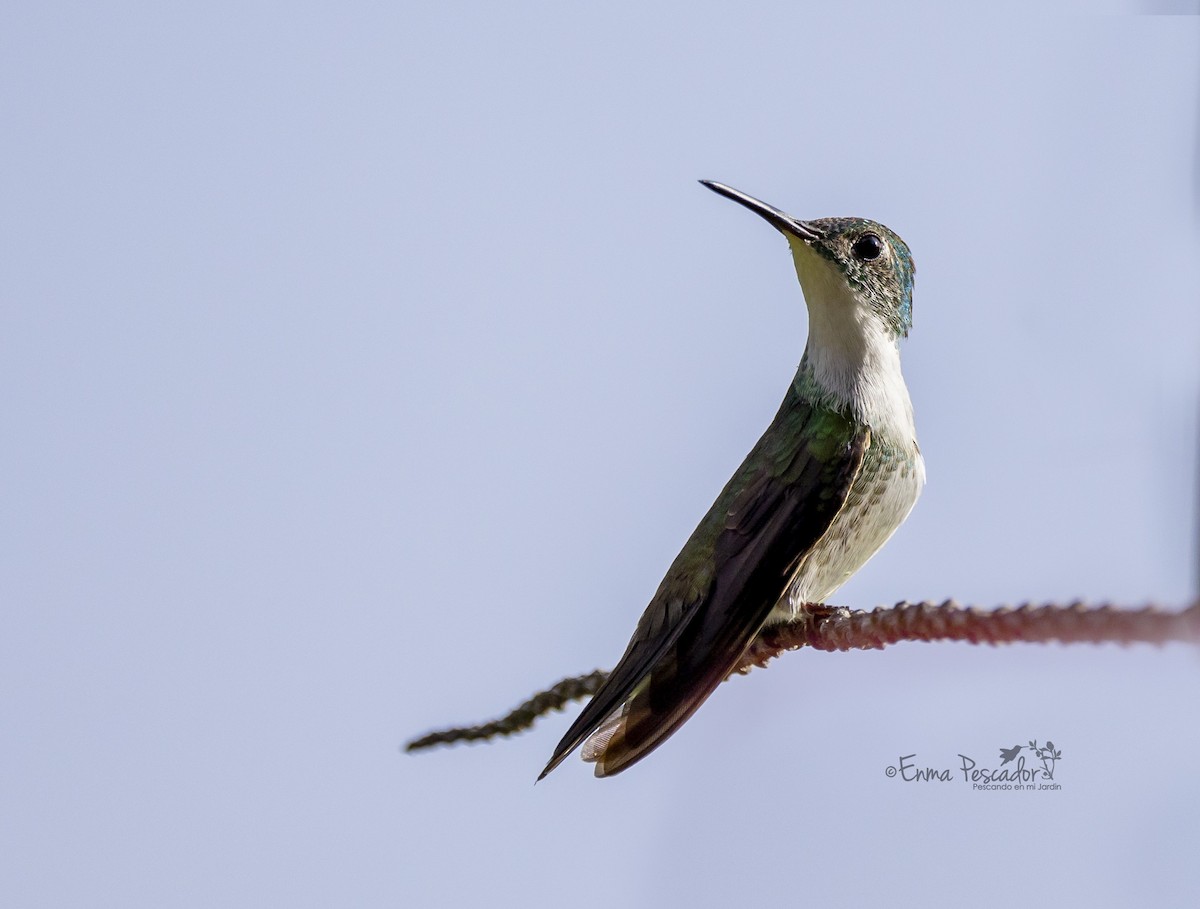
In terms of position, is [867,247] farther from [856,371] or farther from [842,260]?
[856,371]

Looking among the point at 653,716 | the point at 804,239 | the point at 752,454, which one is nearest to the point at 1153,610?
the point at 653,716

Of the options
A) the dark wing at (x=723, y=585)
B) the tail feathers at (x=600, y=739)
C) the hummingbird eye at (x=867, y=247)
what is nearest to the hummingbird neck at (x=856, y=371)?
the dark wing at (x=723, y=585)

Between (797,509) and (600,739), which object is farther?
(797,509)

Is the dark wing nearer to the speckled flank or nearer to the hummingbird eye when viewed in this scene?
the speckled flank

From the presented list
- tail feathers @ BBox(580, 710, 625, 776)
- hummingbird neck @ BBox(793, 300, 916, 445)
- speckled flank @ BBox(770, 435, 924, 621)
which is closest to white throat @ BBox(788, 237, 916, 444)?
hummingbird neck @ BBox(793, 300, 916, 445)

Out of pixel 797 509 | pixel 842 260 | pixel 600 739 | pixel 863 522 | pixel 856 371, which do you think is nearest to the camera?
pixel 600 739

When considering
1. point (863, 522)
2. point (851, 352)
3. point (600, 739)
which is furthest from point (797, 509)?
point (600, 739)

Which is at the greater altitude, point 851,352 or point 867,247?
point 867,247

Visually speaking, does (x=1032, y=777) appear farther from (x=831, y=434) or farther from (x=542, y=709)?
(x=542, y=709)
